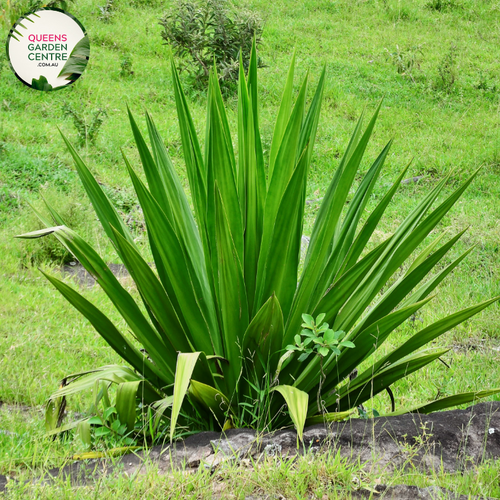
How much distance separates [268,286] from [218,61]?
7143mm

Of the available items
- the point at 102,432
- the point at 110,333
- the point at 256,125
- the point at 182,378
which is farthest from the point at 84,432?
the point at 256,125

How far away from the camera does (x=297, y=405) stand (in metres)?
1.51

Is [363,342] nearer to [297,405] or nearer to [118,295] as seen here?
[297,405]

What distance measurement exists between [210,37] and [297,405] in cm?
794

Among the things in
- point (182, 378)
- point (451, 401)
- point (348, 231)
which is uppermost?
point (348, 231)

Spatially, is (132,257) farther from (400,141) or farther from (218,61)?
(218,61)

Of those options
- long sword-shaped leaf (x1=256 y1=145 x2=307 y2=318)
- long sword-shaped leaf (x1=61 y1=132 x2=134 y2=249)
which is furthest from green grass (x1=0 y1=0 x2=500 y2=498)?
long sword-shaped leaf (x1=61 y1=132 x2=134 y2=249)

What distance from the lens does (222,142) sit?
70.8 inches

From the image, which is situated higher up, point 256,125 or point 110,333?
point 256,125

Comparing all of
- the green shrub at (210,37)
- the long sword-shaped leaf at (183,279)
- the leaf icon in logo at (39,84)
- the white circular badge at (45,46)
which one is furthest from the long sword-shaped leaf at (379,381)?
the leaf icon in logo at (39,84)

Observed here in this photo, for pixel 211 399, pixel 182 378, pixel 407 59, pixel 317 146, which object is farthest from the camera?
pixel 407 59

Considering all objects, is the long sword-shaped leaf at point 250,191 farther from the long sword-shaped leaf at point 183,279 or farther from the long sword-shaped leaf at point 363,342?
the long sword-shaped leaf at point 363,342

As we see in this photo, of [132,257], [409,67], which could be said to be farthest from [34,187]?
[409,67]

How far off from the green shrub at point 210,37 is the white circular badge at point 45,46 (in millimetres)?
1481
